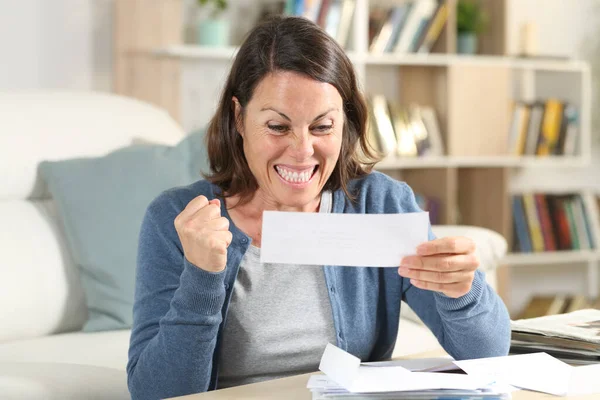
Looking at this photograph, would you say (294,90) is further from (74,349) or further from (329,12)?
(329,12)

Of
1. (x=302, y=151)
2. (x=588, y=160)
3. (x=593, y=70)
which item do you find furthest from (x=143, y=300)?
(x=593, y=70)

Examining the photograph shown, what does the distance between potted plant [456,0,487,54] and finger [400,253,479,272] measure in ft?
8.48

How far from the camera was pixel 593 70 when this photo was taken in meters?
4.04

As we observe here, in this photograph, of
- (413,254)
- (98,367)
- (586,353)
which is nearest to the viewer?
(413,254)

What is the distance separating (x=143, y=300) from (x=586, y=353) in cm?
66

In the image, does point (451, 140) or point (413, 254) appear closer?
point (413, 254)

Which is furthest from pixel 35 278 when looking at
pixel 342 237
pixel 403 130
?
pixel 403 130

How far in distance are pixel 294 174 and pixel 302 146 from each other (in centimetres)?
6

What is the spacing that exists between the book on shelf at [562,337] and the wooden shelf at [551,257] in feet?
7.34

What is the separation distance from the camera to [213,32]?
3.17 meters

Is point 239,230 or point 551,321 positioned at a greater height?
point 239,230

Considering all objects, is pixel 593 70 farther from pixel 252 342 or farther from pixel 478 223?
pixel 252 342

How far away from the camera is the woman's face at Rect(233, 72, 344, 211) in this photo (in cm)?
132

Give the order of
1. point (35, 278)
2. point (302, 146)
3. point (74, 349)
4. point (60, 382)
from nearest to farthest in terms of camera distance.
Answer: point (302, 146)
point (60, 382)
point (74, 349)
point (35, 278)
